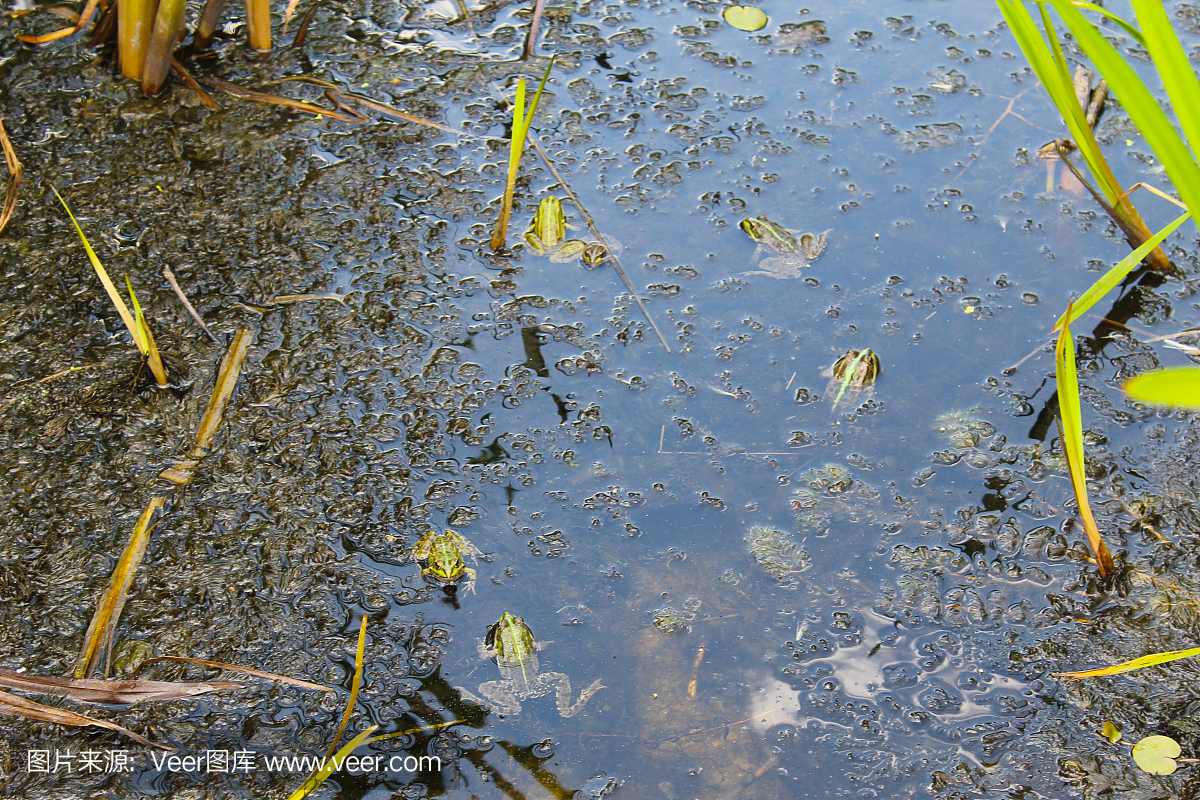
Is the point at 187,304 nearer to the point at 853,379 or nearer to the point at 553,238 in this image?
the point at 553,238

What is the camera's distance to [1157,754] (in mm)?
1691

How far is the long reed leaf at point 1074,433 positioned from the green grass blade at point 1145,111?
0.44 m

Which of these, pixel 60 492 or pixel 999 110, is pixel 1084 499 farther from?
pixel 60 492

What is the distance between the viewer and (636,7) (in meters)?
3.52

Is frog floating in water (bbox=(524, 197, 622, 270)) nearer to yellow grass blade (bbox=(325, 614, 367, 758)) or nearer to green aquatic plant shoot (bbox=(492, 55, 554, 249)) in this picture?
green aquatic plant shoot (bbox=(492, 55, 554, 249))

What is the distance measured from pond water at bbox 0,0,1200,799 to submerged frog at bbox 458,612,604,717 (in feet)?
0.08

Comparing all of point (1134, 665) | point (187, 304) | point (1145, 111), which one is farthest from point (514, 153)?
point (1134, 665)

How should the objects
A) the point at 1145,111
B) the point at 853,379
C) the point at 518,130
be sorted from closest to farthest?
the point at 1145,111 < the point at 853,379 < the point at 518,130

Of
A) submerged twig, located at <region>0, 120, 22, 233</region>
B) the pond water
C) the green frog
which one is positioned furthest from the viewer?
submerged twig, located at <region>0, 120, 22, 233</region>

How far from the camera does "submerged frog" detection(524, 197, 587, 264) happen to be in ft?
8.71

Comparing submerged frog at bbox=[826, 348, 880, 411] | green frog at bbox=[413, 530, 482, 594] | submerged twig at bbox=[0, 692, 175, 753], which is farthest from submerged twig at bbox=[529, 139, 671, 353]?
submerged twig at bbox=[0, 692, 175, 753]

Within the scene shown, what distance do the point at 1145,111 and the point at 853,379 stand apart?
100cm

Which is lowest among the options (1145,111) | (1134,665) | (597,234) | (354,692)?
(354,692)

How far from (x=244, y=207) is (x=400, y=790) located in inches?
75.3
